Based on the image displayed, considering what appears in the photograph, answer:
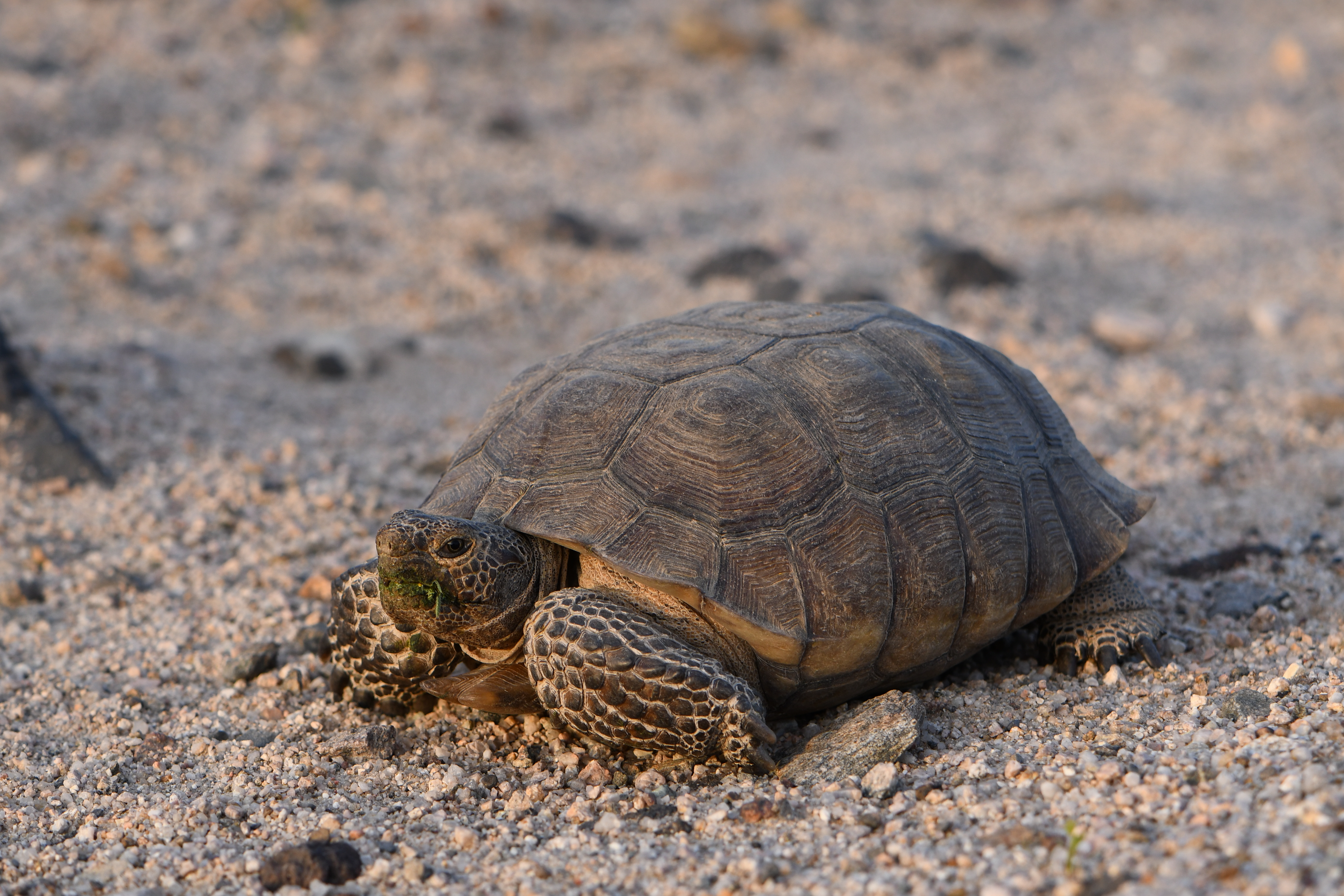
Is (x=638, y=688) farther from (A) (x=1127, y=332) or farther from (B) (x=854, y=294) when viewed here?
(A) (x=1127, y=332)

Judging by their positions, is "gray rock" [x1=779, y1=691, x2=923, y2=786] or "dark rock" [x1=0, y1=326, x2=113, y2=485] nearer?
"gray rock" [x1=779, y1=691, x2=923, y2=786]

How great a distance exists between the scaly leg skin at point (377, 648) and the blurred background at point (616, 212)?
1151mm

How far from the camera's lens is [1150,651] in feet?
11.8

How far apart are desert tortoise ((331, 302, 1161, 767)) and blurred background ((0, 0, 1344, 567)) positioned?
1.33 m

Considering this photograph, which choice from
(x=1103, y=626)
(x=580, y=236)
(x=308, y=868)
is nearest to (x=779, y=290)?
(x=580, y=236)

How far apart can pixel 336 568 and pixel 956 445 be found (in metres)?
2.32

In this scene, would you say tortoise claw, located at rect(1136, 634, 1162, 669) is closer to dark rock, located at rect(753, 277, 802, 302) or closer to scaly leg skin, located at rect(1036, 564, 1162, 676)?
scaly leg skin, located at rect(1036, 564, 1162, 676)

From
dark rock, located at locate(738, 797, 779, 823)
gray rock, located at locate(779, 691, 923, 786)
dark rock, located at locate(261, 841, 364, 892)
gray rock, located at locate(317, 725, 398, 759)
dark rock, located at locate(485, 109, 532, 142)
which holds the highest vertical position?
dark rock, located at locate(485, 109, 532, 142)

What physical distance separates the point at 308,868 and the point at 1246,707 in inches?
94.1

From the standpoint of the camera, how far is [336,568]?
14.5 ft

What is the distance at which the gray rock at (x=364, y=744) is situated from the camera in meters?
3.32

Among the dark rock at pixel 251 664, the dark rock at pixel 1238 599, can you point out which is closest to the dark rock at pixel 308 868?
the dark rock at pixel 251 664

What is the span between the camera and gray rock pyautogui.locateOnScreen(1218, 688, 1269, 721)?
121 inches

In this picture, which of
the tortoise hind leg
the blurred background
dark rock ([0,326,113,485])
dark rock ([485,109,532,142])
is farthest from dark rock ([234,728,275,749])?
dark rock ([485,109,532,142])
